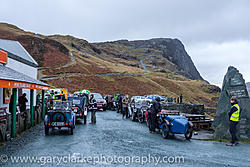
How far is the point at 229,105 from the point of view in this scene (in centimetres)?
1082

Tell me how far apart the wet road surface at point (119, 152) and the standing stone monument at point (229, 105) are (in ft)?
3.29

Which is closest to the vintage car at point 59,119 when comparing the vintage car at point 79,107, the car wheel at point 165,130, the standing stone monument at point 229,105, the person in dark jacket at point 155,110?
the vintage car at point 79,107

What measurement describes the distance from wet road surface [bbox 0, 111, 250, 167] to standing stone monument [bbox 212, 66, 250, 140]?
39.5 inches

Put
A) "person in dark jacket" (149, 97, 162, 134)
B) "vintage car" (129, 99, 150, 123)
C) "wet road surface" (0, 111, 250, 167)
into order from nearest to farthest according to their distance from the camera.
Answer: "wet road surface" (0, 111, 250, 167), "person in dark jacket" (149, 97, 162, 134), "vintage car" (129, 99, 150, 123)

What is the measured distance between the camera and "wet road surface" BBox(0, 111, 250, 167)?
6648 mm

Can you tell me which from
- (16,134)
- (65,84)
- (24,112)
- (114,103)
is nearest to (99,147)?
(16,134)

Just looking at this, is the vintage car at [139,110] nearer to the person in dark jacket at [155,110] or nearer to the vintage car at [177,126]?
the person in dark jacket at [155,110]

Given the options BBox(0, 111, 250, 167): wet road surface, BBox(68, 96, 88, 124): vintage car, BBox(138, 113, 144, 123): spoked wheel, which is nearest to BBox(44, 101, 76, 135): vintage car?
BBox(0, 111, 250, 167): wet road surface

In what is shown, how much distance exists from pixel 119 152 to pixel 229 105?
6.04 m

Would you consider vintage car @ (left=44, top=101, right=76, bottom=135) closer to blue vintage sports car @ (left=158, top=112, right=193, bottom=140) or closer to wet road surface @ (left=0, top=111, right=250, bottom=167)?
wet road surface @ (left=0, top=111, right=250, bottom=167)

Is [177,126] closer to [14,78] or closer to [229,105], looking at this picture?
[229,105]

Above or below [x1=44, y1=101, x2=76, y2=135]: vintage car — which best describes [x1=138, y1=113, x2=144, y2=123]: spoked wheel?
below

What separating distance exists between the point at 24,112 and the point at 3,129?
389 centimetres

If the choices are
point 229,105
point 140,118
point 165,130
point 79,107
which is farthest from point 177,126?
point 79,107
